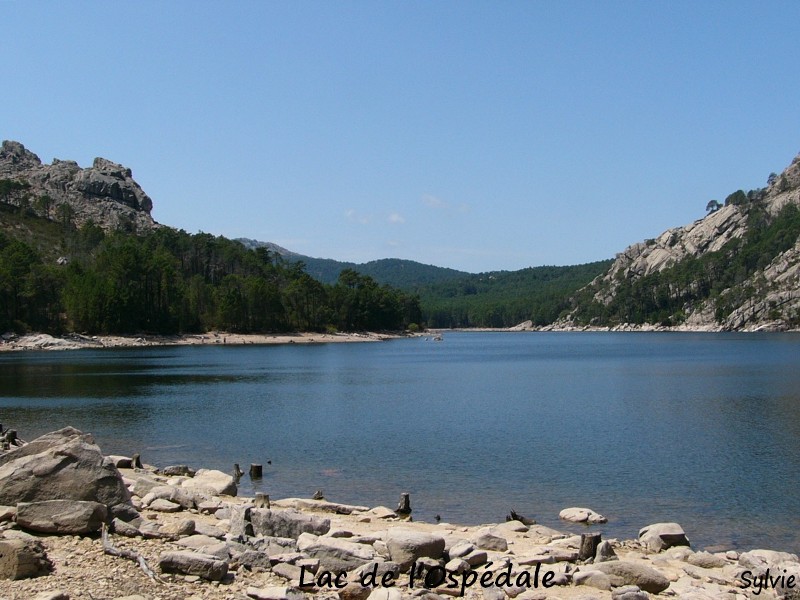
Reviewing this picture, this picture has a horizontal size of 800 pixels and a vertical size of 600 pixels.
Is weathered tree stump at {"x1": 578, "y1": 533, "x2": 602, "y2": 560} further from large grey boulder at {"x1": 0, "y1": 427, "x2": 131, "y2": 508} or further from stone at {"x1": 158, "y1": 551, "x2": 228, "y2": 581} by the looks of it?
large grey boulder at {"x1": 0, "y1": 427, "x2": 131, "y2": 508}

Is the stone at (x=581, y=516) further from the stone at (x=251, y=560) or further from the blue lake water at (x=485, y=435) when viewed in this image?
the stone at (x=251, y=560)

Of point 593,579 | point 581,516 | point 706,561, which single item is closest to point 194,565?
point 593,579

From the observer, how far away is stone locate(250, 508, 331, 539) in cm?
1667

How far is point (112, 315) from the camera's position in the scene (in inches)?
5453

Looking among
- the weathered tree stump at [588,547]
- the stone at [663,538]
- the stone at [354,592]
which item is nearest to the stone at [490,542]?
the weathered tree stump at [588,547]

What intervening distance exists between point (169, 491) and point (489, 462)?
589 inches

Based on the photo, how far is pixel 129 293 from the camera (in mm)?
141125

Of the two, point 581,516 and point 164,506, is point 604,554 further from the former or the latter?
point 164,506

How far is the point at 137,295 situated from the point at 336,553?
459ft

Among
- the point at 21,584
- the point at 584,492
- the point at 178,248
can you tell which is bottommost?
the point at 584,492

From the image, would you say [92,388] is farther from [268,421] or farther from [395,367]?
[395,367]

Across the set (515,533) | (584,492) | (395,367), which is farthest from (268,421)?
(395,367)

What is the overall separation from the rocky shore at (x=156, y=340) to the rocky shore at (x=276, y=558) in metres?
120

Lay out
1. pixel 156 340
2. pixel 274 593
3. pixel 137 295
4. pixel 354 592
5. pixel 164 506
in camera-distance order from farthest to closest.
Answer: pixel 156 340, pixel 137 295, pixel 164 506, pixel 354 592, pixel 274 593
